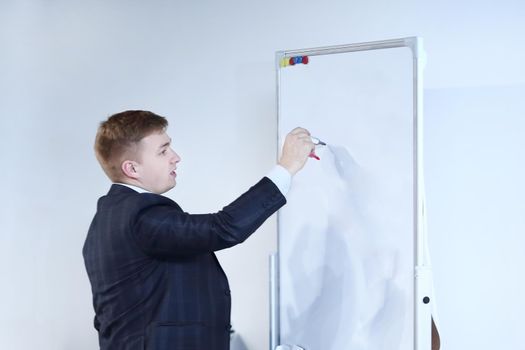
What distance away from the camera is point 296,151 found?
4.90 feet

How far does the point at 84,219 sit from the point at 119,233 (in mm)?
1287

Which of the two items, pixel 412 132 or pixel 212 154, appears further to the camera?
pixel 212 154

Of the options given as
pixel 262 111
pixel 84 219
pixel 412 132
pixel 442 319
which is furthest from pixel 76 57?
pixel 442 319

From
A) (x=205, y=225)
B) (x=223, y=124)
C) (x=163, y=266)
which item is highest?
(x=223, y=124)

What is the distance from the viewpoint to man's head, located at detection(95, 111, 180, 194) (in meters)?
1.48

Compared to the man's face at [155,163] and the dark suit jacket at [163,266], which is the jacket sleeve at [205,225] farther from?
the man's face at [155,163]

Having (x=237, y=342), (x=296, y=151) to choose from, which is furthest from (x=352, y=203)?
(x=237, y=342)

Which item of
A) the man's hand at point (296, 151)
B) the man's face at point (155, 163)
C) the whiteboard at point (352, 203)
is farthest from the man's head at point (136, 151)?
the whiteboard at point (352, 203)

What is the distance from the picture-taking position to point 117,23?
2.56 meters

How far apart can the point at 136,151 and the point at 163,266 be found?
30 centimetres

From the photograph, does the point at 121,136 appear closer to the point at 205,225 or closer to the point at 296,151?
the point at 205,225

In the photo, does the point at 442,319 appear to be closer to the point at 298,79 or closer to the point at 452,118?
the point at 452,118

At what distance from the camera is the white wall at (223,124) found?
1.98 metres

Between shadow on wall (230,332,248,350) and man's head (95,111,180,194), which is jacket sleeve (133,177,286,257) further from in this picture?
shadow on wall (230,332,248,350)
